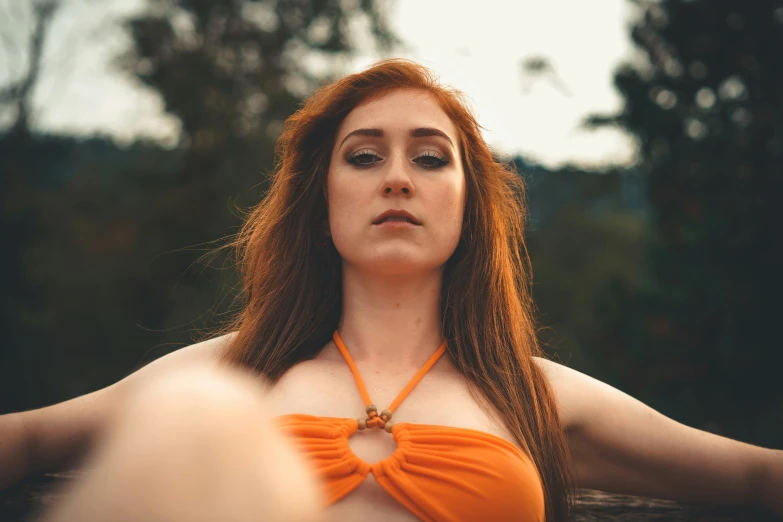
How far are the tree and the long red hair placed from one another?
7.17 m

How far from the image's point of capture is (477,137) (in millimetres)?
2908

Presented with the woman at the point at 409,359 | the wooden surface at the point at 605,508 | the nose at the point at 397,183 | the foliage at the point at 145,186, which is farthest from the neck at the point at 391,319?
the foliage at the point at 145,186

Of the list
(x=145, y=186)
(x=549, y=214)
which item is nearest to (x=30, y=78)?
(x=145, y=186)

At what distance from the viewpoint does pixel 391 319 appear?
2598 millimetres

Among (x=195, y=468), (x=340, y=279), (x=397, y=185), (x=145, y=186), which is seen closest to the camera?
(x=195, y=468)

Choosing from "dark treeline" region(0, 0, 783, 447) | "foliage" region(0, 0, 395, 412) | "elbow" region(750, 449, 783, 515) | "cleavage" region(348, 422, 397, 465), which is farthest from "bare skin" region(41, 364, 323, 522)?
"foliage" region(0, 0, 395, 412)

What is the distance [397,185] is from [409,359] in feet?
2.08

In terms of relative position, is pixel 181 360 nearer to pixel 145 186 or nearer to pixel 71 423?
pixel 71 423

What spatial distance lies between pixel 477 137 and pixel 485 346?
35.1 inches

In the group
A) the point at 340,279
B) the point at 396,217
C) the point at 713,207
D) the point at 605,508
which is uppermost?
the point at 396,217

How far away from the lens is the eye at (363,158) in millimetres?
2586

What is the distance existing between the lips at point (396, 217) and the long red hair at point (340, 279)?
0.42 m

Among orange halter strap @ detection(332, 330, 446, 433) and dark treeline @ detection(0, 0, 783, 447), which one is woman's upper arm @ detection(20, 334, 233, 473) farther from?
dark treeline @ detection(0, 0, 783, 447)

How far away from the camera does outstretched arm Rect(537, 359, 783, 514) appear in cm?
243
